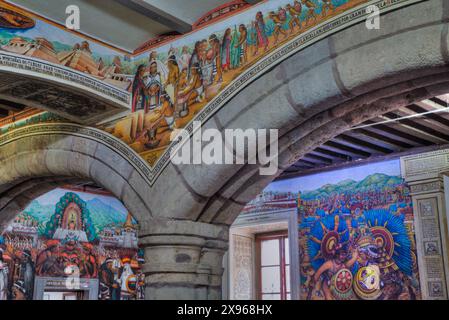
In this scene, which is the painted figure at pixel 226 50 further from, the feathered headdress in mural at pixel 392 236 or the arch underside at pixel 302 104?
the feathered headdress in mural at pixel 392 236

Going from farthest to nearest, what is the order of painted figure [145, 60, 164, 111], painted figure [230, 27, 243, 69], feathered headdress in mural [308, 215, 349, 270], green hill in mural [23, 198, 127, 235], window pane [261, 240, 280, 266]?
green hill in mural [23, 198, 127, 235] < window pane [261, 240, 280, 266] < feathered headdress in mural [308, 215, 349, 270] < painted figure [145, 60, 164, 111] < painted figure [230, 27, 243, 69]

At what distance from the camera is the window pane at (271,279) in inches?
303

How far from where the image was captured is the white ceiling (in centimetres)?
409

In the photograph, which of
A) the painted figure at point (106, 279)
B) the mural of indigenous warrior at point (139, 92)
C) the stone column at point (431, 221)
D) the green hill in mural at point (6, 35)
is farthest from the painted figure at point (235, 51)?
the painted figure at point (106, 279)

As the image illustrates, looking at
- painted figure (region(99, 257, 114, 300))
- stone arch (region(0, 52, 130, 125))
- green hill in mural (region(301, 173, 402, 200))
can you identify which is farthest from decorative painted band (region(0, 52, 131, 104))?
painted figure (region(99, 257, 114, 300))

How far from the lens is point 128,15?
171 inches

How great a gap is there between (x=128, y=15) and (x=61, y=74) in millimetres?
652

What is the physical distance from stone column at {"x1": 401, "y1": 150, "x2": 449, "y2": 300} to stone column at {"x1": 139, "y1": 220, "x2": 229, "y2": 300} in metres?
2.84

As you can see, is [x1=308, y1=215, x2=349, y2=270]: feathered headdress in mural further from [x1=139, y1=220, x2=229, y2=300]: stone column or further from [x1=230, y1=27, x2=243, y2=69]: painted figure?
[x1=230, y1=27, x2=243, y2=69]: painted figure

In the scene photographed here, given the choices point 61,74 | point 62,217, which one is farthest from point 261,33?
point 62,217

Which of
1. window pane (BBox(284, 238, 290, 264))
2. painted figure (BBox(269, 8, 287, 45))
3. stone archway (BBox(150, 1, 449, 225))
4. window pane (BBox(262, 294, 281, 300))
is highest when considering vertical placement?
painted figure (BBox(269, 8, 287, 45))

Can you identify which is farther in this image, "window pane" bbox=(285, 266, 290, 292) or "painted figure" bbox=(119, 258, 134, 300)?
"painted figure" bbox=(119, 258, 134, 300)

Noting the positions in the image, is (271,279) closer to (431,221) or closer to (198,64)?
(431,221)

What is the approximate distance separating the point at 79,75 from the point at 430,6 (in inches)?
100
